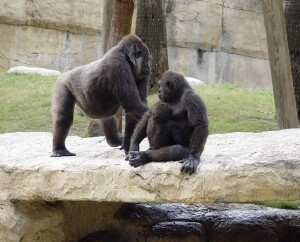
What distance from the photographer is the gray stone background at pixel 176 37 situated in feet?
58.5

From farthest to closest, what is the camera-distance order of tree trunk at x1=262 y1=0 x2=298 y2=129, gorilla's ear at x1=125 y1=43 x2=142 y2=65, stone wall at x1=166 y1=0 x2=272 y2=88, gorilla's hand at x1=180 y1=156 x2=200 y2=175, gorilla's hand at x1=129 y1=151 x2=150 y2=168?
stone wall at x1=166 y1=0 x2=272 y2=88 → tree trunk at x1=262 y1=0 x2=298 y2=129 → gorilla's ear at x1=125 y1=43 x2=142 y2=65 → gorilla's hand at x1=129 y1=151 x2=150 y2=168 → gorilla's hand at x1=180 y1=156 x2=200 y2=175

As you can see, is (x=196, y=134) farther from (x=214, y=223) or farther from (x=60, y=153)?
(x=214, y=223)

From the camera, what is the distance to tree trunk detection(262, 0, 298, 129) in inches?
270

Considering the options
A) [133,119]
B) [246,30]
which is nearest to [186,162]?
[133,119]

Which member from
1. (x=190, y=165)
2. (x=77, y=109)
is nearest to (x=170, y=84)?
(x=190, y=165)

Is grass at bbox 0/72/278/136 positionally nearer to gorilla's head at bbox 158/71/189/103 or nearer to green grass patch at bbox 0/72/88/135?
green grass patch at bbox 0/72/88/135

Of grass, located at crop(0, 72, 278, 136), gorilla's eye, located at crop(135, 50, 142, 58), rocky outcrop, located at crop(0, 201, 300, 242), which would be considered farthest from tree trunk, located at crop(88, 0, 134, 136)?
gorilla's eye, located at crop(135, 50, 142, 58)

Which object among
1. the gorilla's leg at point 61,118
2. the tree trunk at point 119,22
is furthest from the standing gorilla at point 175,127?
the tree trunk at point 119,22

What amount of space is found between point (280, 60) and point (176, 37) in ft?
38.8

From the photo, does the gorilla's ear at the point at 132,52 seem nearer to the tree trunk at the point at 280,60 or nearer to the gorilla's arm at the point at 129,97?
the gorilla's arm at the point at 129,97

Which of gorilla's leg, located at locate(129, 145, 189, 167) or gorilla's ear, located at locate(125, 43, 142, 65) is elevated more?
gorilla's ear, located at locate(125, 43, 142, 65)

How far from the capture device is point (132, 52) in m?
5.40

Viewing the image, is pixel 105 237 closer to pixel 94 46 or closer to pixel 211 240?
pixel 211 240

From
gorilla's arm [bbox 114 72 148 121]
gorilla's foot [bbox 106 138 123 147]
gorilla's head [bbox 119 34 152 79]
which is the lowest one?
gorilla's foot [bbox 106 138 123 147]
